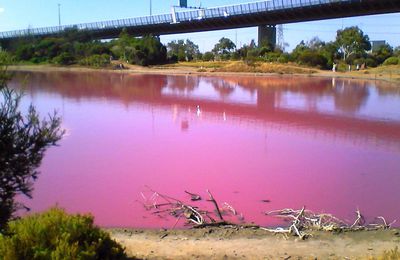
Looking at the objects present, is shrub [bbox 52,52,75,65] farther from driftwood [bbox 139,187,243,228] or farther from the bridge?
driftwood [bbox 139,187,243,228]

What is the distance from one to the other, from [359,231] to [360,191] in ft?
7.03

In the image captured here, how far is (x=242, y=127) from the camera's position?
1405 centimetres

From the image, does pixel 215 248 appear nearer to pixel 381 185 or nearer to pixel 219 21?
pixel 381 185

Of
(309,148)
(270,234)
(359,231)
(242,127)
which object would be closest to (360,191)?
(359,231)

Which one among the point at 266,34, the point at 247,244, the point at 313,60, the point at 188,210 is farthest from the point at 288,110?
the point at 266,34

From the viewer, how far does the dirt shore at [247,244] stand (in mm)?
4703

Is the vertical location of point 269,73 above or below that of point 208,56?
below

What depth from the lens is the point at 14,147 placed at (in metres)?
3.13

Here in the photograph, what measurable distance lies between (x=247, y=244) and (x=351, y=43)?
55.1 meters

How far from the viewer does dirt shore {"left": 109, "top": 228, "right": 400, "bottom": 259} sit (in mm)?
4703

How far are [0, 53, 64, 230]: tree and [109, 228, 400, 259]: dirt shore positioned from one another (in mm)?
1659

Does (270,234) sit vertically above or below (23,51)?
below

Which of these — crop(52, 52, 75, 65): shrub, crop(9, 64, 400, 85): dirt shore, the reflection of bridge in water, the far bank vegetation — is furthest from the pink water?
crop(52, 52, 75, 65): shrub

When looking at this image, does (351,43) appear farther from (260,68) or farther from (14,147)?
(14,147)
